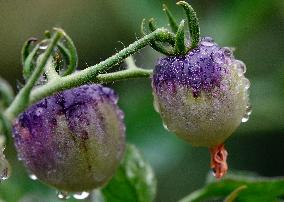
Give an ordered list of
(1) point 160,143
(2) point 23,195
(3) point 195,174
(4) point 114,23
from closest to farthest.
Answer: (2) point 23,195 < (1) point 160,143 < (3) point 195,174 < (4) point 114,23

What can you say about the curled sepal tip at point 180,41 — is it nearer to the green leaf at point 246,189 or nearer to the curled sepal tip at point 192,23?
the curled sepal tip at point 192,23

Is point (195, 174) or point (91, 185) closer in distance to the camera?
point (91, 185)

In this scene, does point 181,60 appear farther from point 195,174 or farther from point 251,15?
point 195,174

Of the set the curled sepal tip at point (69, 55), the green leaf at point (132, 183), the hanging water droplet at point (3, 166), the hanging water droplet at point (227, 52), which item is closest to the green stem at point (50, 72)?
the curled sepal tip at point (69, 55)

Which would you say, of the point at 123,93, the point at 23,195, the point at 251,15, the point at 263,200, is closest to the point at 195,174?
the point at 123,93

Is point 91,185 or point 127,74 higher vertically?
point 127,74

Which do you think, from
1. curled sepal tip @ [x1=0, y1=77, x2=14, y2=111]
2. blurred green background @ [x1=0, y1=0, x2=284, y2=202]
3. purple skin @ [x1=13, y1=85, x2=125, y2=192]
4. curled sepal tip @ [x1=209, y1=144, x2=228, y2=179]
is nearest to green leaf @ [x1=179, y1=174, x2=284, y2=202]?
curled sepal tip @ [x1=209, y1=144, x2=228, y2=179]

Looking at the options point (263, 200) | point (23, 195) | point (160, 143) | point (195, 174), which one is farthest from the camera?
point (195, 174)
